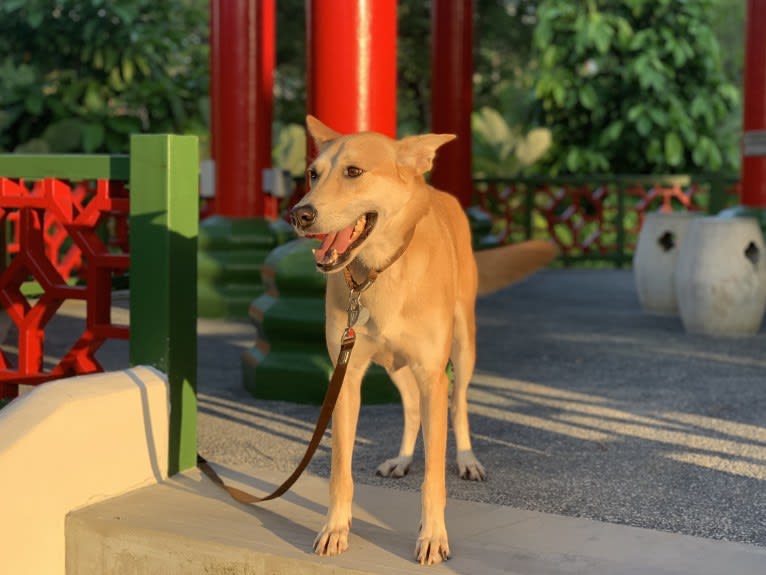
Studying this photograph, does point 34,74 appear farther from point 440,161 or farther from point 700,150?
point 700,150

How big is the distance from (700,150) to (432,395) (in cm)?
1795

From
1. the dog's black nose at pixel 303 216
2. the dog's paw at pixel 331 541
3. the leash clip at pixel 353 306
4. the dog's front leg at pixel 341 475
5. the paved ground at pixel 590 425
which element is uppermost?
→ the dog's black nose at pixel 303 216

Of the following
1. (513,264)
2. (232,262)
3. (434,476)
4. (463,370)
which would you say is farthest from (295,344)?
(232,262)

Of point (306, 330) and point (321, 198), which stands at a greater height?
point (321, 198)

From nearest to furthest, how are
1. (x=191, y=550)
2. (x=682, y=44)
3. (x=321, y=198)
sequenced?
(x=321, y=198), (x=191, y=550), (x=682, y=44)

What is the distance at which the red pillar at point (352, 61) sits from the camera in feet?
22.3

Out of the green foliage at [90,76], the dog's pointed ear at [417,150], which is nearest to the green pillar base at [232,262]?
the dog's pointed ear at [417,150]

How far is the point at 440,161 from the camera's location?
42.0 feet

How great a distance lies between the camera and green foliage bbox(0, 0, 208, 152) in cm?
1825

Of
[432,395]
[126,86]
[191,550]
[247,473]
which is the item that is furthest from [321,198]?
[126,86]

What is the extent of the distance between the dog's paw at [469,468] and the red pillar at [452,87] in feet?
24.7

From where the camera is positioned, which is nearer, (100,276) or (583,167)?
(100,276)

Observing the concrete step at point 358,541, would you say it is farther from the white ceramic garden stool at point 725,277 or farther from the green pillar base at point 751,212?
the green pillar base at point 751,212

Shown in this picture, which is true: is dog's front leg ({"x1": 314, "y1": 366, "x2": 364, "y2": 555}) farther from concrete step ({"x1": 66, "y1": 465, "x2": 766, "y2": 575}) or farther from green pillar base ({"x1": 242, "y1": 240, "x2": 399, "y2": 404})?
green pillar base ({"x1": 242, "y1": 240, "x2": 399, "y2": 404})
